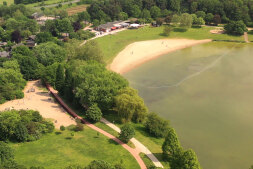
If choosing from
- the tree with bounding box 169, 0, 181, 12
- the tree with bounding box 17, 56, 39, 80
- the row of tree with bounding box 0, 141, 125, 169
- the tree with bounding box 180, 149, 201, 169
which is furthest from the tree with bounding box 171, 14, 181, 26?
the row of tree with bounding box 0, 141, 125, 169

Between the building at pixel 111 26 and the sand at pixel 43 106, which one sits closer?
the sand at pixel 43 106

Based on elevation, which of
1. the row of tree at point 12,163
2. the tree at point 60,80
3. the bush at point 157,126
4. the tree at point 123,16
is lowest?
the bush at point 157,126

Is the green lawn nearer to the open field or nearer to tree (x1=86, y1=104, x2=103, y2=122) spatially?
tree (x1=86, y1=104, x2=103, y2=122)

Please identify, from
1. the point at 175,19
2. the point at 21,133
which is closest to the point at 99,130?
the point at 21,133

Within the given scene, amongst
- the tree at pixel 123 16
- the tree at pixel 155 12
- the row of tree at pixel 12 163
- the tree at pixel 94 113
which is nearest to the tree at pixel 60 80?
the tree at pixel 94 113

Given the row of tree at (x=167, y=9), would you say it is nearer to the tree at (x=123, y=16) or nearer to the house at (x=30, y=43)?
the tree at (x=123, y=16)

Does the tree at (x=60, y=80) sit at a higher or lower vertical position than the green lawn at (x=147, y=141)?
higher
